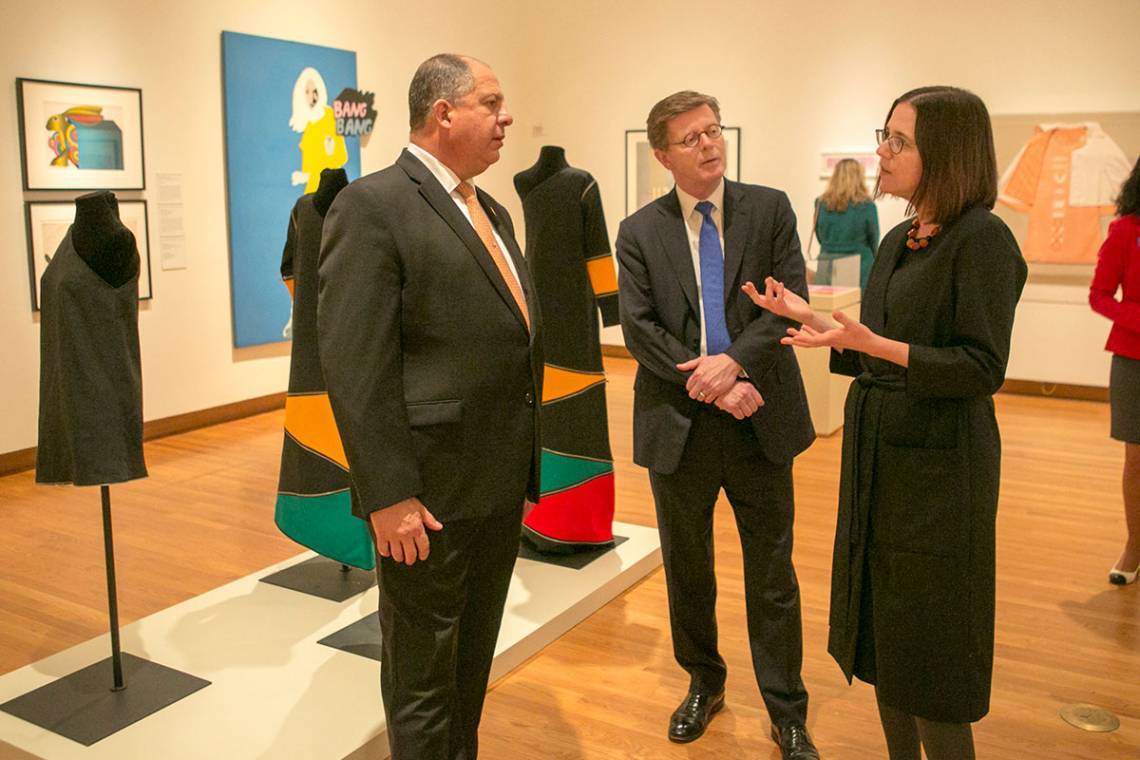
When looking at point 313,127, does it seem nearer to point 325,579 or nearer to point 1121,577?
point 325,579

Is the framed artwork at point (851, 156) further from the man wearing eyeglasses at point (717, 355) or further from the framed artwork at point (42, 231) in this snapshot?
the man wearing eyeglasses at point (717, 355)

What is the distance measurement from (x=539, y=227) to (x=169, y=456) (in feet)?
11.3

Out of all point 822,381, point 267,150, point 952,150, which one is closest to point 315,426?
point 952,150

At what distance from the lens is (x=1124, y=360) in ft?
12.8

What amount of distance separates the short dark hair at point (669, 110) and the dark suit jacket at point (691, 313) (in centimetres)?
17

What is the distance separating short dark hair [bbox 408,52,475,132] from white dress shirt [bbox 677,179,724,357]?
86 centimetres

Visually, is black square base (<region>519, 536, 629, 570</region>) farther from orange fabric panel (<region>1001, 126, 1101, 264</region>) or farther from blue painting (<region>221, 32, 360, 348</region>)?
orange fabric panel (<region>1001, 126, 1101, 264</region>)

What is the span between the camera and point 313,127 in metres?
7.69

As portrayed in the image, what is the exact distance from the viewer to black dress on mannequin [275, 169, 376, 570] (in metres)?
3.41

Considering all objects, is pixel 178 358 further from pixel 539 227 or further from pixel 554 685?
pixel 554 685

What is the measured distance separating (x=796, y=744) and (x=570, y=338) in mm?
1781

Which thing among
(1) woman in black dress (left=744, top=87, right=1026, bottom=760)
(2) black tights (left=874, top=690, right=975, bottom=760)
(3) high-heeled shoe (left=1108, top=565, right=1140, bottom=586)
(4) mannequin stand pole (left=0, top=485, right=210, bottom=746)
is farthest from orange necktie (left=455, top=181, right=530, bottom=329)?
(3) high-heeled shoe (left=1108, top=565, right=1140, bottom=586)

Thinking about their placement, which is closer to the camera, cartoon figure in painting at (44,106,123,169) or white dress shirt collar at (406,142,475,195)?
white dress shirt collar at (406,142,475,195)

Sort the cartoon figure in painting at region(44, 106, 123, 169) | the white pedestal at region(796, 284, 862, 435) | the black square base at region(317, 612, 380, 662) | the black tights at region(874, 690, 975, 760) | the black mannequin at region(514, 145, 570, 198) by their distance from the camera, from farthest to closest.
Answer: the white pedestal at region(796, 284, 862, 435)
the cartoon figure in painting at region(44, 106, 123, 169)
the black mannequin at region(514, 145, 570, 198)
the black square base at region(317, 612, 380, 662)
the black tights at region(874, 690, 975, 760)
